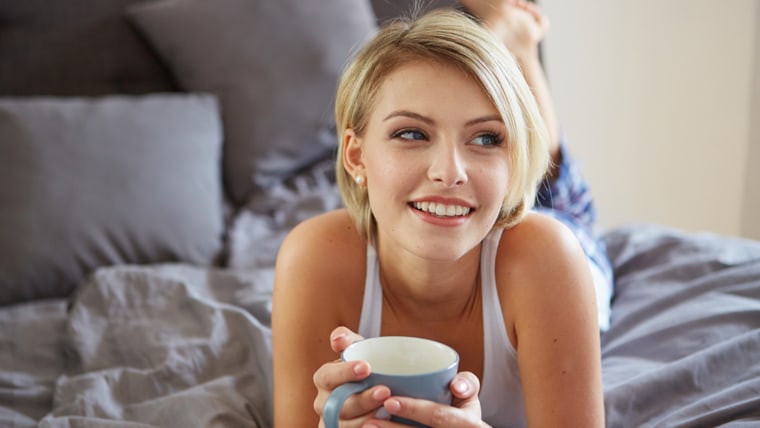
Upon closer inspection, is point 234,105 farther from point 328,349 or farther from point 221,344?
point 328,349

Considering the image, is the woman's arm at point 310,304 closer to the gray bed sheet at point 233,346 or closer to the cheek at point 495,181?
the gray bed sheet at point 233,346

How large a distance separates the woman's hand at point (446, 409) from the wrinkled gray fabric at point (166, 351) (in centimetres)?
45

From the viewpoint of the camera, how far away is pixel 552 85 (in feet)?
10.3

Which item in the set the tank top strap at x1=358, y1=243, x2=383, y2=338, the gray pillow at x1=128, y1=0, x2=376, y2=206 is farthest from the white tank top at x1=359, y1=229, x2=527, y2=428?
the gray pillow at x1=128, y1=0, x2=376, y2=206

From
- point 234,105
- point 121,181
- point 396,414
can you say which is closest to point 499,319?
point 396,414

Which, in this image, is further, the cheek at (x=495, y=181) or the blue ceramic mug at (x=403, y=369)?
the cheek at (x=495, y=181)

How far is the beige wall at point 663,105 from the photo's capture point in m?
2.67

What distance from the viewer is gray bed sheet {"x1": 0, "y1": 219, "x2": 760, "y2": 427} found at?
1.14m

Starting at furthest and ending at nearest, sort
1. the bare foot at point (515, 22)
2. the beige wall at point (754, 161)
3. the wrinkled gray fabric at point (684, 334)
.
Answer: the beige wall at point (754, 161) < the bare foot at point (515, 22) < the wrinkled gray fabric at point (684, 334)

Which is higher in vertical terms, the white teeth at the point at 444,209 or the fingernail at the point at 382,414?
the white teeth at the point at 444,209

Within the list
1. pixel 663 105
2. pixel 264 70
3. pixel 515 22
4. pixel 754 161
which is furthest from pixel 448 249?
pixel 663 105

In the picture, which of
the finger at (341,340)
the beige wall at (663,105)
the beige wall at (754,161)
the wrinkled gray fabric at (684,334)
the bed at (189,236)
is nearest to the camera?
the finger at (341,340)

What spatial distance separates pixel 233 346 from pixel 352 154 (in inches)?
18.7

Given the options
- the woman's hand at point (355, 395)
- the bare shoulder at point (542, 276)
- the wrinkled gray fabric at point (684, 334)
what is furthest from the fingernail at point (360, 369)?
the wrinkled gray fabric at point (684, 334)
